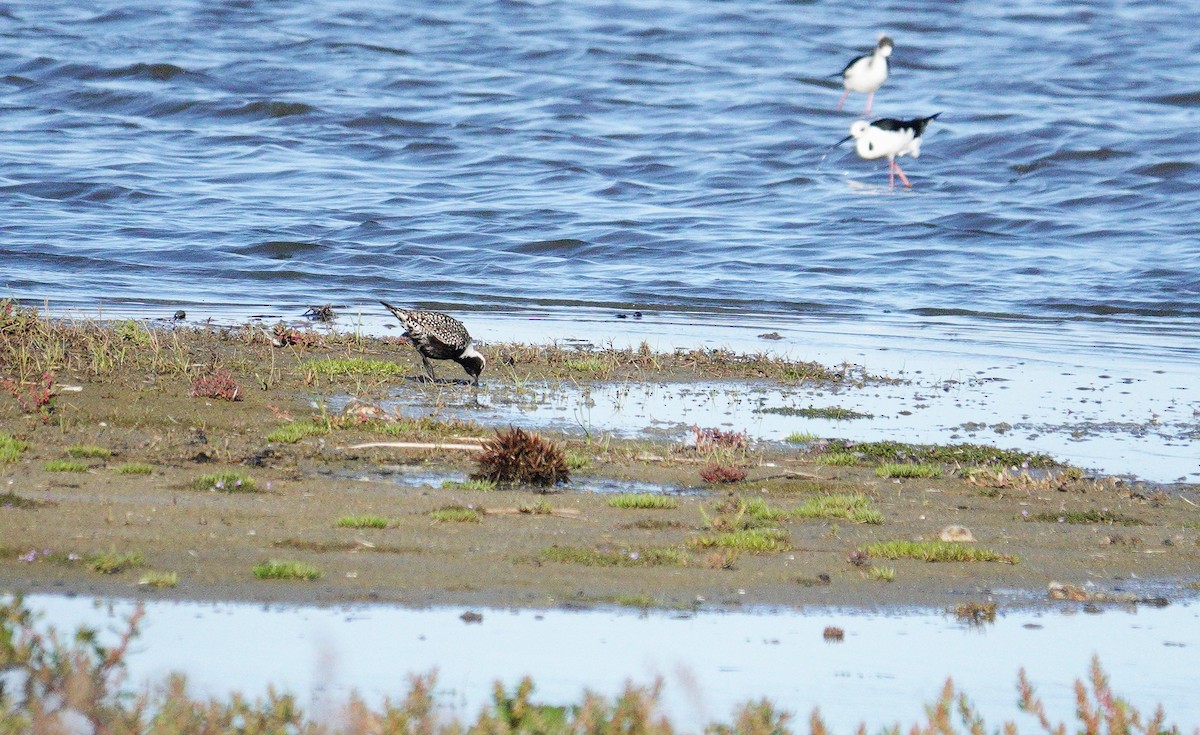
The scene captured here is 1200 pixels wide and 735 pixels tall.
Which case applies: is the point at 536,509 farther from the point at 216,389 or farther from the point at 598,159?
the point at 598,159

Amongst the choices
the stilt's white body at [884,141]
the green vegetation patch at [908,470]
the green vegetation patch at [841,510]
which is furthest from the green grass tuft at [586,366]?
the stilt's white body at [884,141]

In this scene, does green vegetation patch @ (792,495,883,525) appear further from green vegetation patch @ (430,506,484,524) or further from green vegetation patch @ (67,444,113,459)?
green vegetation patch @ (67,444,113,459)

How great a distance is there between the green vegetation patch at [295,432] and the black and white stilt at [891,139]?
19.4m

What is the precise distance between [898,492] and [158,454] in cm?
416

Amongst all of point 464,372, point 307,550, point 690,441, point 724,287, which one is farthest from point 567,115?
point 307,550

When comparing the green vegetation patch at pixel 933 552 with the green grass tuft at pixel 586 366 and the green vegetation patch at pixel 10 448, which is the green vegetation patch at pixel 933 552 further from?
the green grass tuft at pixel 586 366

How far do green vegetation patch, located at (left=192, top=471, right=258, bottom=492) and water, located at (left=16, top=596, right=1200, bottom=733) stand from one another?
1714 mm

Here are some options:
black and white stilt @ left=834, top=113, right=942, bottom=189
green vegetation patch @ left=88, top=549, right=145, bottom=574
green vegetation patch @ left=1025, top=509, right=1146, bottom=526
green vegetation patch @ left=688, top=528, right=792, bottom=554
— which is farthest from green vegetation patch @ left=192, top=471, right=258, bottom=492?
black and white stilt @ left=834, top=113, right=942, bottom=189

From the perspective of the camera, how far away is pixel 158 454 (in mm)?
8461

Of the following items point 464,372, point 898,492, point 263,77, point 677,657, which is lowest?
point 263,77

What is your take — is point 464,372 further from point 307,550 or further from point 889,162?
point 889,162

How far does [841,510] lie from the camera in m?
8.12

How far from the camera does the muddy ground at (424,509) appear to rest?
22.0ft

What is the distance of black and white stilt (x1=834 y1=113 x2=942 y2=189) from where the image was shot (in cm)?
2734
